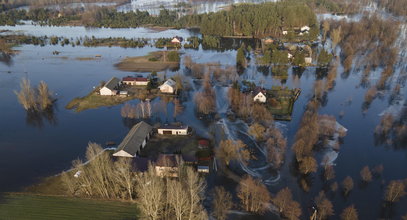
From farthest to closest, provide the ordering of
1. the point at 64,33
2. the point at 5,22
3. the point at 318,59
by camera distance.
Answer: the point at 5,22 → the point at 64,33 → the point at 318,59

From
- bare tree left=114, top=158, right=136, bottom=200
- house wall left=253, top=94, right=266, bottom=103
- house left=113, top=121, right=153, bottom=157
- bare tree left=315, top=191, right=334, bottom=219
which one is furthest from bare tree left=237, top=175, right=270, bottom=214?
house wall left=253, top=94, right=266, bottom=103

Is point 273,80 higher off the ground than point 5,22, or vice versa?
point 5,22

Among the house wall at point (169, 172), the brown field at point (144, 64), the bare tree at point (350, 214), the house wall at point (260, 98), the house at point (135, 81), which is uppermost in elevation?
the brown field at point (144, 64)

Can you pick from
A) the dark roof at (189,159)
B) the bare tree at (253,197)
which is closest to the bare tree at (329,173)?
the bare tree at (253,197)

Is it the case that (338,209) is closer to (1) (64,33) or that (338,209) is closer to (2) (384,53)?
(2) (384,53)

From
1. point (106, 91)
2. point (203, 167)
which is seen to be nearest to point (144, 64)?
point (106, 91)

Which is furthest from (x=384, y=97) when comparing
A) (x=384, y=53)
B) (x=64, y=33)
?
(x=64, y=33)

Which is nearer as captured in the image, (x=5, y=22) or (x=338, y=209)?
(x=338, y=209)

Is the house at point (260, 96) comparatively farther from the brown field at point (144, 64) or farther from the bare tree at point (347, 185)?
the brown field at point (144, 64)
